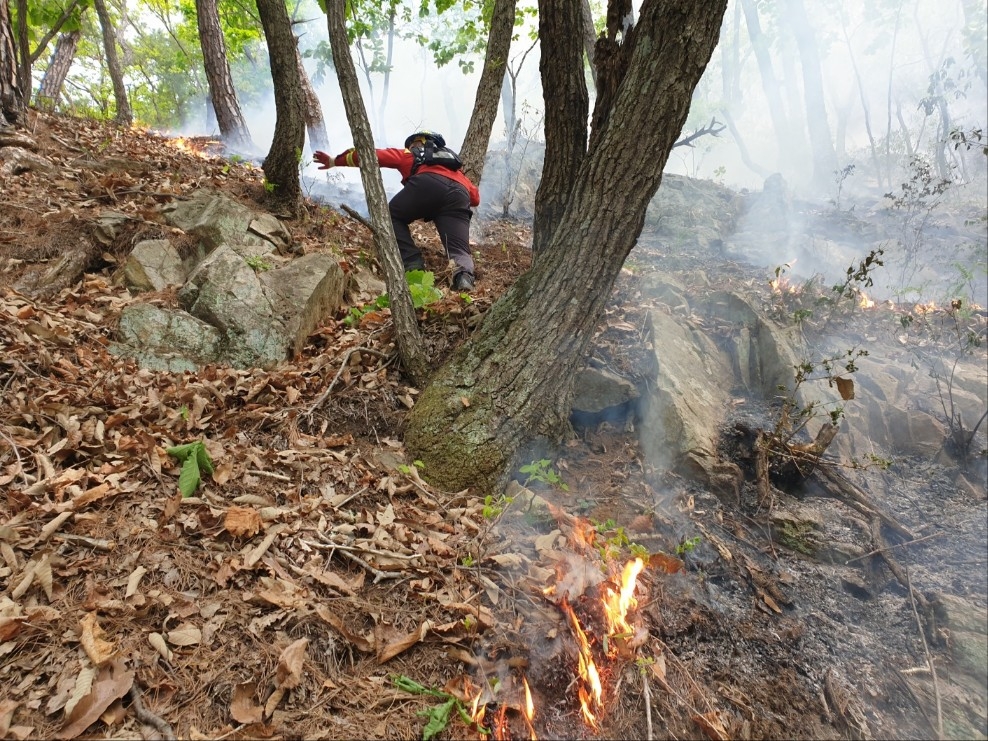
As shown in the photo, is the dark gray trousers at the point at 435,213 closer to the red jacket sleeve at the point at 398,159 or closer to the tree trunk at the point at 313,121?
the red jacket sleeve at the point at 398,159

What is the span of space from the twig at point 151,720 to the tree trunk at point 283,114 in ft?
16.8

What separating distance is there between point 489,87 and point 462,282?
2783 millimetres

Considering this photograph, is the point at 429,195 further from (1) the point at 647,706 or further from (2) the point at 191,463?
(1) the point at 647,706

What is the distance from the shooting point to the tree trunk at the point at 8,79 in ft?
18.6

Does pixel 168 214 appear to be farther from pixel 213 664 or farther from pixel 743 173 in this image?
pixel 743 173

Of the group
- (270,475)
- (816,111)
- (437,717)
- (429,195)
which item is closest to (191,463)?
(270,475)

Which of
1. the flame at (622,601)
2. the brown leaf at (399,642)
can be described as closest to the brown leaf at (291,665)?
the brown leaf at (399,642)

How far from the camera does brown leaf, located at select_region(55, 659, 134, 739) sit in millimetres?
1630

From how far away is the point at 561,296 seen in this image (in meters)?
3.23

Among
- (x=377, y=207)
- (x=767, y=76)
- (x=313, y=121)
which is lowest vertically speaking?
(x=377, y=207)

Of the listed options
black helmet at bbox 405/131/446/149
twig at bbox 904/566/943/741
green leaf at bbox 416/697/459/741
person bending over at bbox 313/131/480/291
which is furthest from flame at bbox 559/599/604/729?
black helmet at bbox 405/131/446/149

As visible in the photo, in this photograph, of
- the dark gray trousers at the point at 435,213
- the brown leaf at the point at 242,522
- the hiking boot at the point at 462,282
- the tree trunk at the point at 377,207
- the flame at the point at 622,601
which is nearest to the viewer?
the flame at the point at 622,601

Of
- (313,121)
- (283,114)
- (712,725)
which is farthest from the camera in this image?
(313,121)

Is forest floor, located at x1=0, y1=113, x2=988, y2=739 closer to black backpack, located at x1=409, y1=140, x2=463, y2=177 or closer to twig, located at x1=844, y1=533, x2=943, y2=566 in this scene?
twig, located at x1=844, y1=533, x2=943, y2=566
